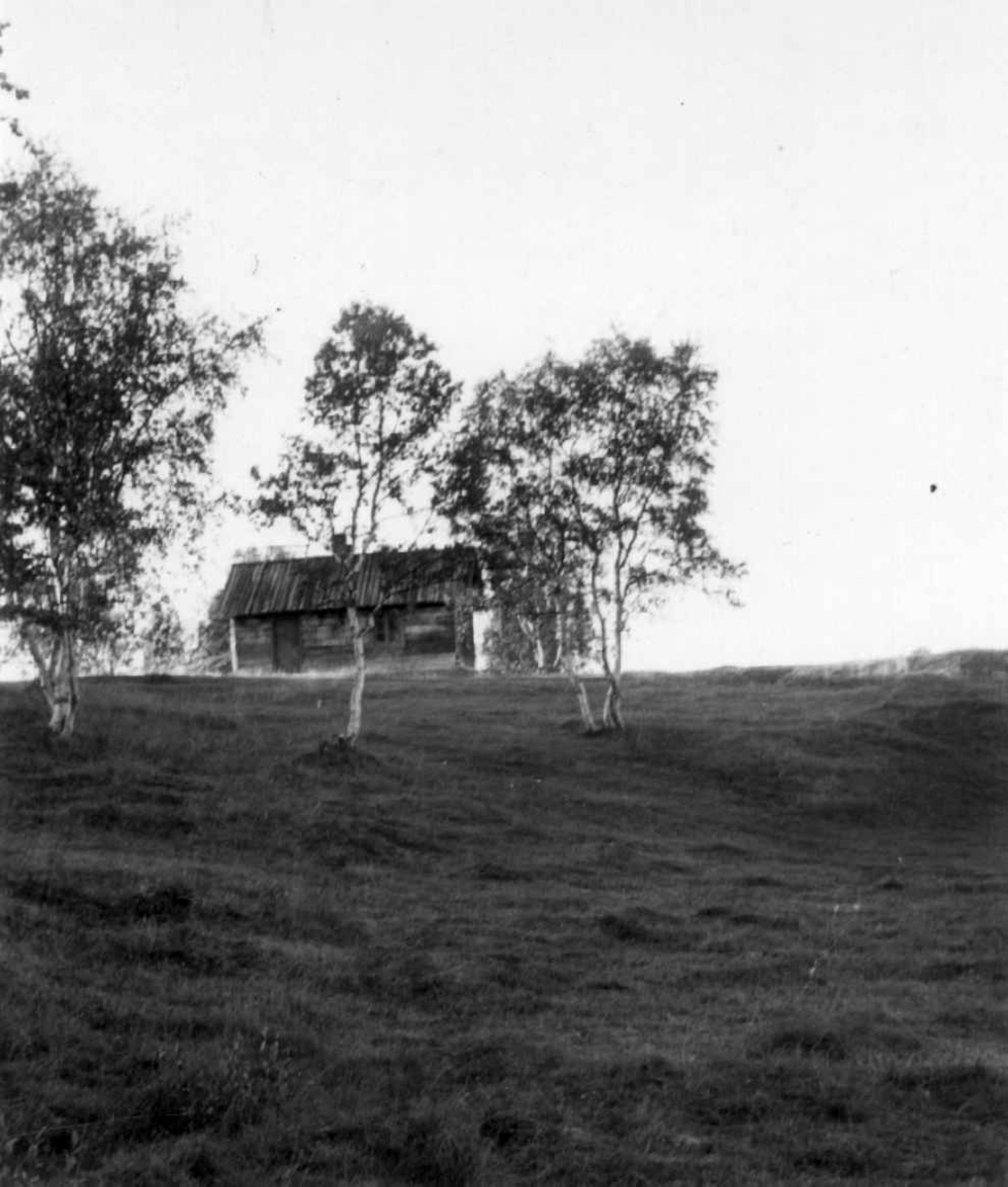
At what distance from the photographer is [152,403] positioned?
3888cm

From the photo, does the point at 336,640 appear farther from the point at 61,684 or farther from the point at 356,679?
the point at 61,684

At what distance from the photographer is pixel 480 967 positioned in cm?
1748

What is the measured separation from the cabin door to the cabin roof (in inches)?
55.8

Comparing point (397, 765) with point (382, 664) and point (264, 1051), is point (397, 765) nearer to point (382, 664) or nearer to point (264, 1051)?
point (264, 1051)

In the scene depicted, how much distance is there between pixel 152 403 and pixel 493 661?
180 ft

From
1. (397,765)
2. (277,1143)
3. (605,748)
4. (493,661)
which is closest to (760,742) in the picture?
(605,748)

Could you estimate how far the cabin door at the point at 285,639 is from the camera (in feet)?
253

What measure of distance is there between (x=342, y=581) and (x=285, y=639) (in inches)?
1423

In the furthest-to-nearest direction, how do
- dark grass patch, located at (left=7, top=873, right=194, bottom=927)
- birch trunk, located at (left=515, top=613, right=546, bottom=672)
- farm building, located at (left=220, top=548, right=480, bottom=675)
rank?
farm building, located at (left=220, top=548, right=480, bottom=675)
birch trunk, located at (left=515, top=613, right=546, bottom=672)
dark grass patch, located at (left=7, top=873, right=194, bottom=927)

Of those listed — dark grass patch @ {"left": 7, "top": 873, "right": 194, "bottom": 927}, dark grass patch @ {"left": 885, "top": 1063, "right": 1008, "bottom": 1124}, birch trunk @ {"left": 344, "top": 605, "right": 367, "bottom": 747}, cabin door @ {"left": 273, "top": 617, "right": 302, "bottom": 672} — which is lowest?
dark grass patch @ {"left": 885, "top": 1063, "right": 1008, "bottom": 1124}

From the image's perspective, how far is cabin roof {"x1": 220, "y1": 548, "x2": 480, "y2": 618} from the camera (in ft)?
142

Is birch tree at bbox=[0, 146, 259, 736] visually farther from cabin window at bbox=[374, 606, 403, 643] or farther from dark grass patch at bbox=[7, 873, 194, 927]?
cabin window at bbox=[374, 606, 403, 643]

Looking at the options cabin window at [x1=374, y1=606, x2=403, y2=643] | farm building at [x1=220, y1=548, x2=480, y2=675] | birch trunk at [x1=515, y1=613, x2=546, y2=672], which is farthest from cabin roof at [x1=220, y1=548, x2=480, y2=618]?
birch trunk at [x1=515, y1=613, x2=546, y2=672]

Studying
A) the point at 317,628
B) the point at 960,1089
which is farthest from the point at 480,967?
the point at 317,628
